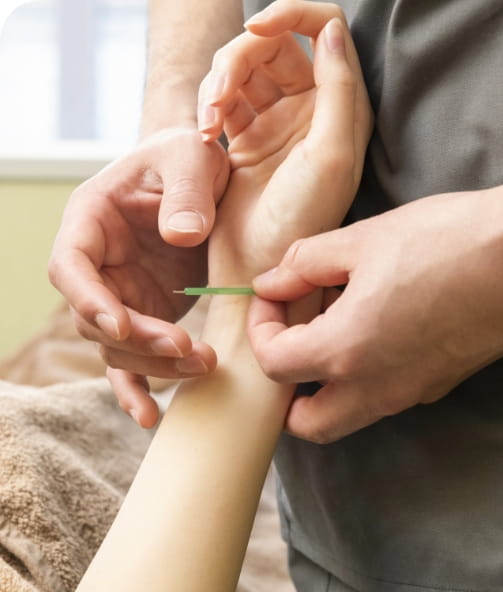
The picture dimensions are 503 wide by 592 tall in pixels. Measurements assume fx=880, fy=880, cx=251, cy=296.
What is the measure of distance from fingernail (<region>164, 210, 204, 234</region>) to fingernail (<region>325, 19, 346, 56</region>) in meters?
0.20

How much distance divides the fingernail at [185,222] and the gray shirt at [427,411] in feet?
0.59

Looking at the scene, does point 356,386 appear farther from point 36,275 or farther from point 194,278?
point 36,275

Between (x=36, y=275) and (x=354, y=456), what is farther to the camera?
(x=36, y=275)

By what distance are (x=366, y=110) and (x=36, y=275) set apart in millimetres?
1878

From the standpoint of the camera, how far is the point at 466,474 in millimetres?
750

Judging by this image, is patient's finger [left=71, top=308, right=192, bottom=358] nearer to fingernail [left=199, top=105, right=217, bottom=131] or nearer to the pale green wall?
fingernail [left=199, top=105, right=217, bottom=131]

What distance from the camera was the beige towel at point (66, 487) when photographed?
801 millimetres

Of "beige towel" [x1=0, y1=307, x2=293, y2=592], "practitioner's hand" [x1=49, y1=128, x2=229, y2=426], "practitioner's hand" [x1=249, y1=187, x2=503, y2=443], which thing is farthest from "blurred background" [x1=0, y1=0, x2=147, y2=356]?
"practitioner's hand" [x1=249, y1=187, x2=503, y2=443]

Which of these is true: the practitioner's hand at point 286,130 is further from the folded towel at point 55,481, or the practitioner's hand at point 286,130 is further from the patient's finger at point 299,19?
the folded towel at point 55,481

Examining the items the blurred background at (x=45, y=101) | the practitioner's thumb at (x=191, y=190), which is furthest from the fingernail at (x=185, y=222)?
the blurred background at (x=45, y=101)

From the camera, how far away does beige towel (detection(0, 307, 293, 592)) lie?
0.80 m

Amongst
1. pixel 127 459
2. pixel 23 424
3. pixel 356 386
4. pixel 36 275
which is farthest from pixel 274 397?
pixel 36 275

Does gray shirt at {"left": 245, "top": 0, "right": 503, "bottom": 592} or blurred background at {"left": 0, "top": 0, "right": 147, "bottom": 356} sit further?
blurred background at {"left": 0, "top": 0, "right": 147, "bottom": 356}

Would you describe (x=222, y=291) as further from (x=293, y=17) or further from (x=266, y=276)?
(x=293, y=17)
